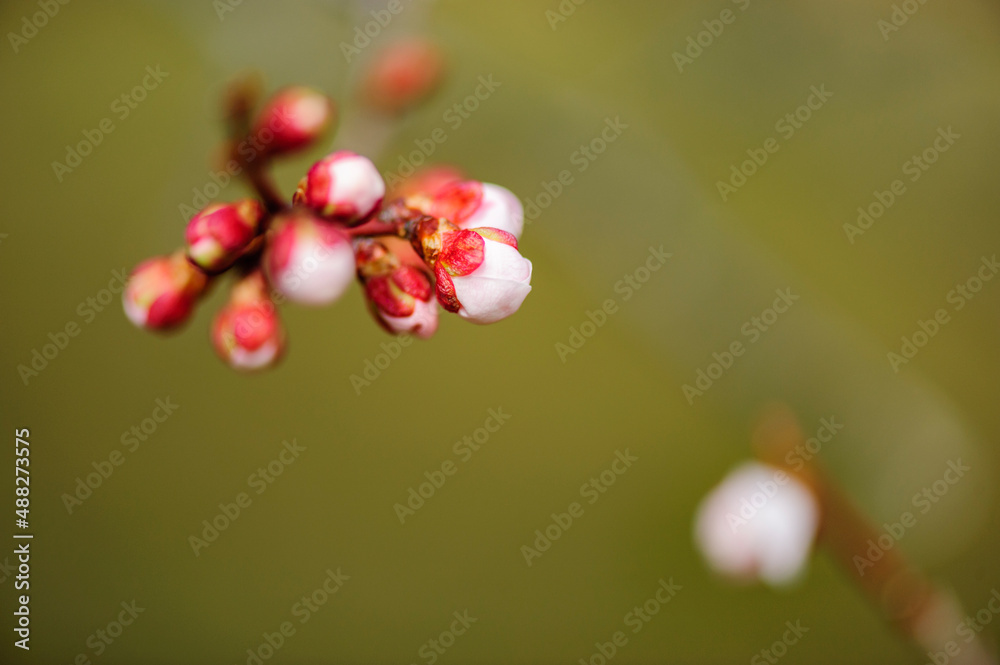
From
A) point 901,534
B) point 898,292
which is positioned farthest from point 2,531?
point 898,292

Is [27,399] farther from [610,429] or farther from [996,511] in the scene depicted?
[996,511]

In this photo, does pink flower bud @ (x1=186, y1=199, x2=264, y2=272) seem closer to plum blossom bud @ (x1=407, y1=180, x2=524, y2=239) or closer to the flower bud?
plum blossom bud @ (x1=407, y1=180, x2=524, y2=239)

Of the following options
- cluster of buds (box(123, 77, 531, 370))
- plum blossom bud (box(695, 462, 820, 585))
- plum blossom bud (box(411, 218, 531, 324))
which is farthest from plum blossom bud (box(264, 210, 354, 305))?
plum blossom bud (box(695, 462, 820, 585))

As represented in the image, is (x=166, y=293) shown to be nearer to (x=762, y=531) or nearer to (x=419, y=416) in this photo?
(x=762, y=531)

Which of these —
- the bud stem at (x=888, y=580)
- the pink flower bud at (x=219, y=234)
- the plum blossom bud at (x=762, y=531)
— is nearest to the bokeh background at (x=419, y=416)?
the plum blossom bud at (x=762, y=531)

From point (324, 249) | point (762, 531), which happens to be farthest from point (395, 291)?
point (762, 531)
